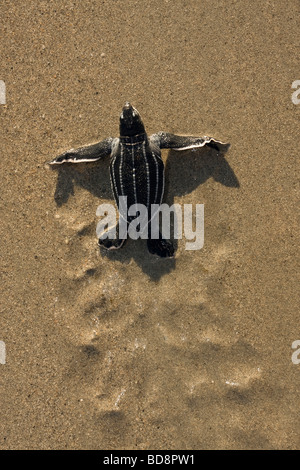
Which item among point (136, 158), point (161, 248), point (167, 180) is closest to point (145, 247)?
point (161, 248)

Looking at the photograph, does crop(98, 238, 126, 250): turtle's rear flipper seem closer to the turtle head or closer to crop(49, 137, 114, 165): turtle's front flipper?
crop(49, 137, 114, 165): turtle's front flipper

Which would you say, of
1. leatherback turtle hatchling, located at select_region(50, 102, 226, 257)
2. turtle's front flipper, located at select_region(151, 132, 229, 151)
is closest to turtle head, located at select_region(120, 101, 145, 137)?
leatherback turtle hatchling, located at select_region(50, 102, 226, 257)

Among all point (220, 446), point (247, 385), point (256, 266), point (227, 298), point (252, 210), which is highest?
point (252, 210)

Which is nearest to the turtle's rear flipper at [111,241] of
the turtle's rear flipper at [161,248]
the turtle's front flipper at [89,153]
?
the turtle's rear flipper at [161,248]

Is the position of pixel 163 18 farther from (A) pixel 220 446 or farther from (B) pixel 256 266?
(A) pixel 220 446

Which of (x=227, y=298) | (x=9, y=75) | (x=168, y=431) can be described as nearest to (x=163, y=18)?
(x=9, y=75)

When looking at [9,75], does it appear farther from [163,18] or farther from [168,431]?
[168,431]

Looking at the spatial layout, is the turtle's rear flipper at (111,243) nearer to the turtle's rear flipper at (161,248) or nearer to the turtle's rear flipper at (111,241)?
the turtle's rear flipper at (111,241)

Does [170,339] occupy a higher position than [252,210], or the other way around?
[252,210]
